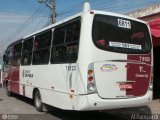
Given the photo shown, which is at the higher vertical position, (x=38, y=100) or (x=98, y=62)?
(x=98, y=62)

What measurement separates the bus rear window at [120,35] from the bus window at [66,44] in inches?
22.9

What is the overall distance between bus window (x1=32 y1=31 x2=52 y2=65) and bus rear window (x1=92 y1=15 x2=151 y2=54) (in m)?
2.39

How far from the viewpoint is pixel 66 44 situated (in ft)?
30.6

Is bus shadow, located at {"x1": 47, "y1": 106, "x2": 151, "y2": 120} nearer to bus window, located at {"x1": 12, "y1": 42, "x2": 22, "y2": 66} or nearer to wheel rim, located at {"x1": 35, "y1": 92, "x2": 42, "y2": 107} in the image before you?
wheel rim, located at {"x1": 35, "y1": 92, "x2": 42, "y2": 107}

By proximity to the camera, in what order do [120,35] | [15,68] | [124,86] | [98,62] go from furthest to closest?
[15,68], [120,35], [124,86], [98,62]

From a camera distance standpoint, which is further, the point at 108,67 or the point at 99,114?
the point at 99,114

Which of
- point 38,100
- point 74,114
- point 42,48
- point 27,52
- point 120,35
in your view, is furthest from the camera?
point 27,52

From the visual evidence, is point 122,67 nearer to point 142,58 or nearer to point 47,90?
point 142,58

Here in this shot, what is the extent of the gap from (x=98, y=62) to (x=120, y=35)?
Answer: 1.11m

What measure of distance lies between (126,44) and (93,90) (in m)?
1.70

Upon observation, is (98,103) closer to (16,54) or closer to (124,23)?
(124,23)

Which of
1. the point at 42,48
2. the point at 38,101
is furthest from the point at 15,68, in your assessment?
the point at 42,48

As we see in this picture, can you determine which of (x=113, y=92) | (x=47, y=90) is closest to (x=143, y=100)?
(x=113, y=92)

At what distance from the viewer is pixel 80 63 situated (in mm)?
8461
